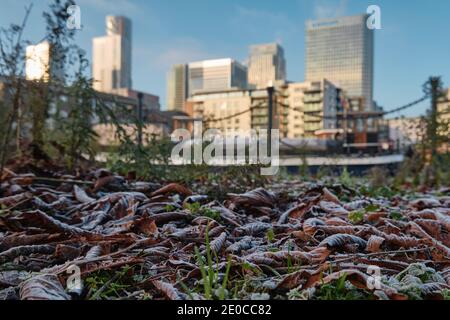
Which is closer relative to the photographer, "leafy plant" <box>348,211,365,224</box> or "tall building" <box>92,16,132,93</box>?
"leafy plant" <box>348,211,365,224</box>

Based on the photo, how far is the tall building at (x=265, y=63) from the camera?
3848 millimetres

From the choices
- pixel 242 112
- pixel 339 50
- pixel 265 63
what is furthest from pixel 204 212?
pixel 242 112

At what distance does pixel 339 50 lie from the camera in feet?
11.8

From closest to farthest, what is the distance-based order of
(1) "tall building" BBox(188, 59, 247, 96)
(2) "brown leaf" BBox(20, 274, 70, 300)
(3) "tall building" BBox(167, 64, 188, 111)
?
(2) "brown leaf" BBox(20, 274, 70, 300)
(1) "tall building" BBox(188, 59, 247, 96)
(3) "tall building" BBox(167, 64, 188, 111)

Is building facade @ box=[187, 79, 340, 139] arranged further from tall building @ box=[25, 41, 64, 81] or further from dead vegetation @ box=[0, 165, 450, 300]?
dead vegetation @ box=[0, 165, 450, 300]

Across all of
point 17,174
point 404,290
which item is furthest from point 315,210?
point 17,174

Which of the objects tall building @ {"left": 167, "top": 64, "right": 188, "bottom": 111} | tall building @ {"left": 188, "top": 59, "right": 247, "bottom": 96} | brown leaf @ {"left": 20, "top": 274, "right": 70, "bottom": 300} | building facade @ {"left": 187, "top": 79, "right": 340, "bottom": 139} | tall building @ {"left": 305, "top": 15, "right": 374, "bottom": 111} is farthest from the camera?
building facade @ {"left": 187, "top": 79, "right": 340, "bottom": 139}

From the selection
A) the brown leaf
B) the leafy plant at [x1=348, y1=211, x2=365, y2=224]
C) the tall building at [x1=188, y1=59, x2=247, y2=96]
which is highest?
the tall building at [x1=188, y1=59, x2=247, y2=96]

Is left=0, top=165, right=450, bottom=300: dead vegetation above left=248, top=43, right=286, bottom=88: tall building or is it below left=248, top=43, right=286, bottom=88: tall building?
below

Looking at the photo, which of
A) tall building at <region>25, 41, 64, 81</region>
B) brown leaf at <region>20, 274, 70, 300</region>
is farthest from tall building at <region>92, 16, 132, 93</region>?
brown leaf at <region>20, 274, 70, 300</region>

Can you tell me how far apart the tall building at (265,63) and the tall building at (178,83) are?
0.68m

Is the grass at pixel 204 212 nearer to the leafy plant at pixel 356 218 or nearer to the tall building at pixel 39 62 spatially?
the leafy plant at pixel 356 218

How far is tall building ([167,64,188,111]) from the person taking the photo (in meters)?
4.59

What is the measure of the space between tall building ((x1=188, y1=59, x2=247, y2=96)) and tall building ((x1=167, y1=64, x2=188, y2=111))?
0.07 meters
